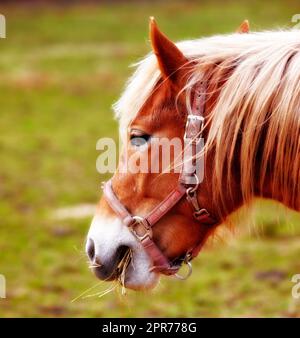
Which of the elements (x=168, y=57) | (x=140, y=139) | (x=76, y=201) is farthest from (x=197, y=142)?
(x=76, y=201)

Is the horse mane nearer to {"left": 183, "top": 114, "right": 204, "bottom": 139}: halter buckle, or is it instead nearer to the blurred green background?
{"left": 183, "top": 114, "right": 204, "bottom": 139}: halter buckle

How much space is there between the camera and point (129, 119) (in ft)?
9.71

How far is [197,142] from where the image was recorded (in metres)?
2.81

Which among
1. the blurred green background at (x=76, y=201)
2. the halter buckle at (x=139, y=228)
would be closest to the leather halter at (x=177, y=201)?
the halter buckle at (x=139, y=228)

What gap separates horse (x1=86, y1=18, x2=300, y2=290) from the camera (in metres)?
2.73

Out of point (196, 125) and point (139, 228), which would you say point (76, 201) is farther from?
point (196, 125)

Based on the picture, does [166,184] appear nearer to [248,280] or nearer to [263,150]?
[263,150]

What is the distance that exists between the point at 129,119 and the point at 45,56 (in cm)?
1762

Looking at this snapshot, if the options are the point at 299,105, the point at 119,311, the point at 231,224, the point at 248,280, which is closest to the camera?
the point at 299,105

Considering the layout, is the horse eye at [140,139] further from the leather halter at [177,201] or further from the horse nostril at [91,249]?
the horse nostril at [91,249]

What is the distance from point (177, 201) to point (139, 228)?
0.21 metres

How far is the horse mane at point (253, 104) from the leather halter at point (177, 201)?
5 centimetres
